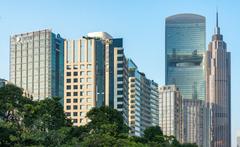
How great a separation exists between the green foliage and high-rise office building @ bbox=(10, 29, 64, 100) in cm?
12003

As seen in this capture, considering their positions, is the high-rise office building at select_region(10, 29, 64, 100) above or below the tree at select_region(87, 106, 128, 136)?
above

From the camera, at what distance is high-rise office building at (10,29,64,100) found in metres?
184

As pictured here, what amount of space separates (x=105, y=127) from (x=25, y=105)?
890 cm

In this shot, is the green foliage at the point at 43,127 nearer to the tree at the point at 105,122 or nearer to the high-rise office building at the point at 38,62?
the tree at the point at 105,122

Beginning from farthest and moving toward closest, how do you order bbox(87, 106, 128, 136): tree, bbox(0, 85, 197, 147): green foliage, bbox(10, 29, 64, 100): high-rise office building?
bbox(10, 29, 64, 100): high-rise office building
bbox(87, 106, 128, 136): tree
bbox(0, 85, 197, 147): green foliage

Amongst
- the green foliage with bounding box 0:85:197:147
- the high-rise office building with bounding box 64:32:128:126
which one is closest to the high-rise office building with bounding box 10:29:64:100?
the high-rise office building with bounding box 64:32:128:126

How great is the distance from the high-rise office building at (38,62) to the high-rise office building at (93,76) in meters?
6.55

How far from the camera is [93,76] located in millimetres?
175875

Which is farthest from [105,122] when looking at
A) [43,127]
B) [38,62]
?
[38,62]

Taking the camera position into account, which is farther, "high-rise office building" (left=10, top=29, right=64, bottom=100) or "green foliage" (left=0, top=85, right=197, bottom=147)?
"high-rise office building" (left=10, top=29, right=64, bottom=100)

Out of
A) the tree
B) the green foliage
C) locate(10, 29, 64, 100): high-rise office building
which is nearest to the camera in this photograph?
the green foliage

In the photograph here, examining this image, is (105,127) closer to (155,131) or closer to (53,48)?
(155,131)

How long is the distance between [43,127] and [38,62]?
138 m

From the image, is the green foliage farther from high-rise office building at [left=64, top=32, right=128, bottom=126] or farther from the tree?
high-rise office building at [left=64, top=32, right=128, bottom=126]
